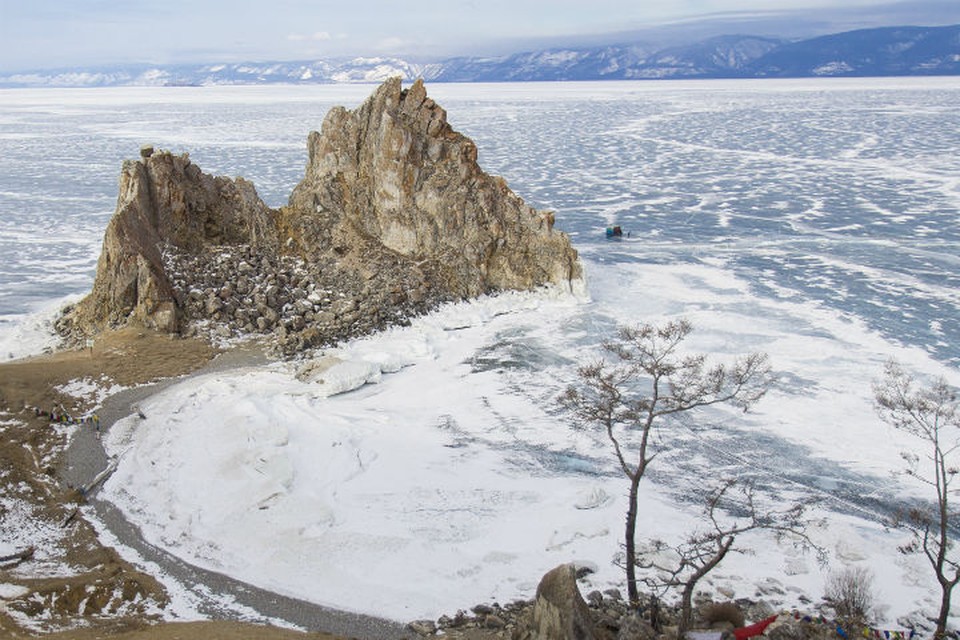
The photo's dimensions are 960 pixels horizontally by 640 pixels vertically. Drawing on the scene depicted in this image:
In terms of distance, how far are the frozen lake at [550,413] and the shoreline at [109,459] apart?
0.47 meters

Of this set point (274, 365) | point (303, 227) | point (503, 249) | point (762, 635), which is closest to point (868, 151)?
point (503, 249)

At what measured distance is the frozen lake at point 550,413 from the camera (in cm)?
1734

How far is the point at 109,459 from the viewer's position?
68.0 feet

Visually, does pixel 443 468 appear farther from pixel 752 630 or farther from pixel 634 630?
pixel 752 630

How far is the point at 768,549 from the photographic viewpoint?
17.4 m

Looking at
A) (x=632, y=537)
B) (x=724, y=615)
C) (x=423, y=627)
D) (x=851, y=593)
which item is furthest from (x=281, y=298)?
(x=851, y=593)

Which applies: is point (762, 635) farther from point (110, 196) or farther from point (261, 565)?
point (110, 196)

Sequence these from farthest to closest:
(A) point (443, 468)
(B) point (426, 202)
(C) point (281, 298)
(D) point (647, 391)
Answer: (B) point (426, 202), (C) point (281, 298), (D) point (647, 391), (A) point (443, 468)

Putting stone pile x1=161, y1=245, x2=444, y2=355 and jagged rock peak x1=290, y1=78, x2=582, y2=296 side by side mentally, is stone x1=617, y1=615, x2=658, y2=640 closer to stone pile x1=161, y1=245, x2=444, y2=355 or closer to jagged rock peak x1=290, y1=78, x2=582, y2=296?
stone pile x1=161, y1=245, x2=444, y2=355

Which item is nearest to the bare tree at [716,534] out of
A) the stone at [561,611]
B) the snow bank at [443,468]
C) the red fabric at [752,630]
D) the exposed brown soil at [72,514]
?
the snow bank at [443,468]

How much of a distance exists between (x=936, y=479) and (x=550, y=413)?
1120cm

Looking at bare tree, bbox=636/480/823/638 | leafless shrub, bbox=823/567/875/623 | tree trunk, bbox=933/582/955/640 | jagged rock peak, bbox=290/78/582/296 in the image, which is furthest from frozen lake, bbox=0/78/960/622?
jagged rock peak, bbox=290/78/582/296

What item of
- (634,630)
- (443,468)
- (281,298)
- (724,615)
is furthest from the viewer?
(281,298)

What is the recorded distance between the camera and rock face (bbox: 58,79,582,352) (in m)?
30.4
